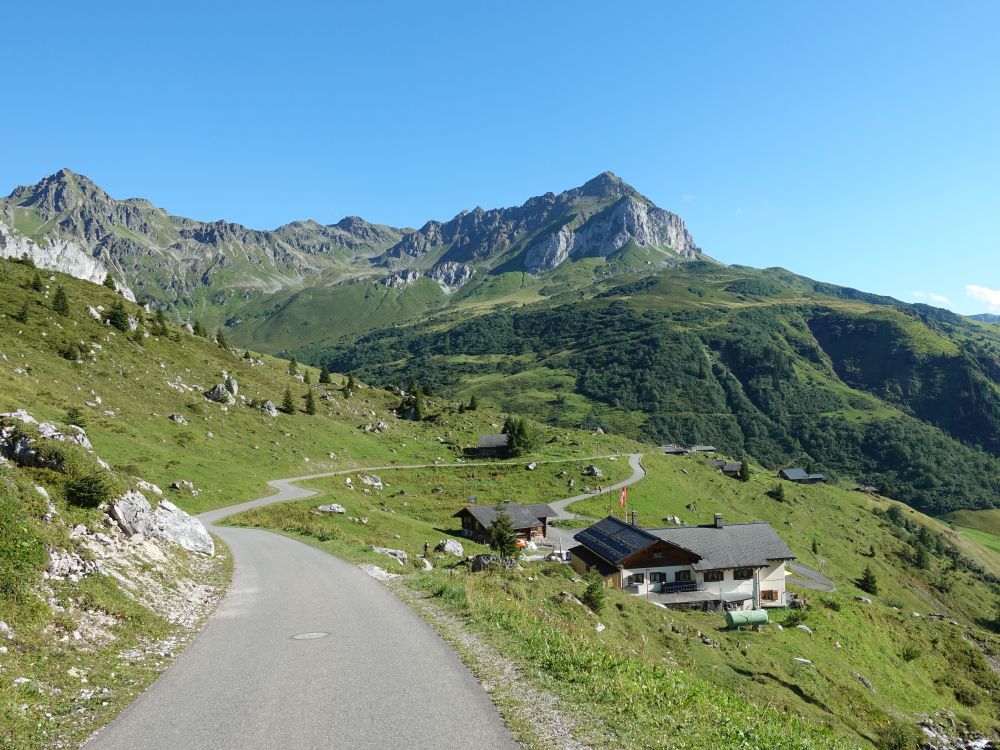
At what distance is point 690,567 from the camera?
60312mm

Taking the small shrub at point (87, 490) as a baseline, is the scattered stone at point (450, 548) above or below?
below

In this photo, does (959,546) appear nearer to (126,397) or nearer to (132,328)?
(126,397)

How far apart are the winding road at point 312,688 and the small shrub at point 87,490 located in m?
6.64

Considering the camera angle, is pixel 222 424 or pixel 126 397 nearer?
pixel 126 397

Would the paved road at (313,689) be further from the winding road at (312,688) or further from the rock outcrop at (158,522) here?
the rock outcrop at (158,522)

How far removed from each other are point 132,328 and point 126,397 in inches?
1225

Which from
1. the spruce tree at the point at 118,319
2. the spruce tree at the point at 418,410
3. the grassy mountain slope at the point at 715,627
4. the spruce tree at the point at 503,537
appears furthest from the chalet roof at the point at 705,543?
the spruce tree at the point at 118,319

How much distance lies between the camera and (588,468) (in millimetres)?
109938

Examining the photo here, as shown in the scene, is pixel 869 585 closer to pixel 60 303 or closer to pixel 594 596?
pixel 594 596

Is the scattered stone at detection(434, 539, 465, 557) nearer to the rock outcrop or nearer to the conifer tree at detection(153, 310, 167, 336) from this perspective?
the rock outcrop

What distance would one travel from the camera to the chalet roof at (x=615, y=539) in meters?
59.2

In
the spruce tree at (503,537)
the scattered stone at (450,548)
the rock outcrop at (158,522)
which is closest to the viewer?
the rock outcrop at (158,522)

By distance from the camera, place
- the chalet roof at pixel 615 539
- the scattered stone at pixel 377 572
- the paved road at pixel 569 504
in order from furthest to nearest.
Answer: the paved road at pixel 569 504 < the chalet roof at pixel 615 539 < the scattered stone at pixel 377 572

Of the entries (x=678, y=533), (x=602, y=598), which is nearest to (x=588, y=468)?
(x=678, y=533)
